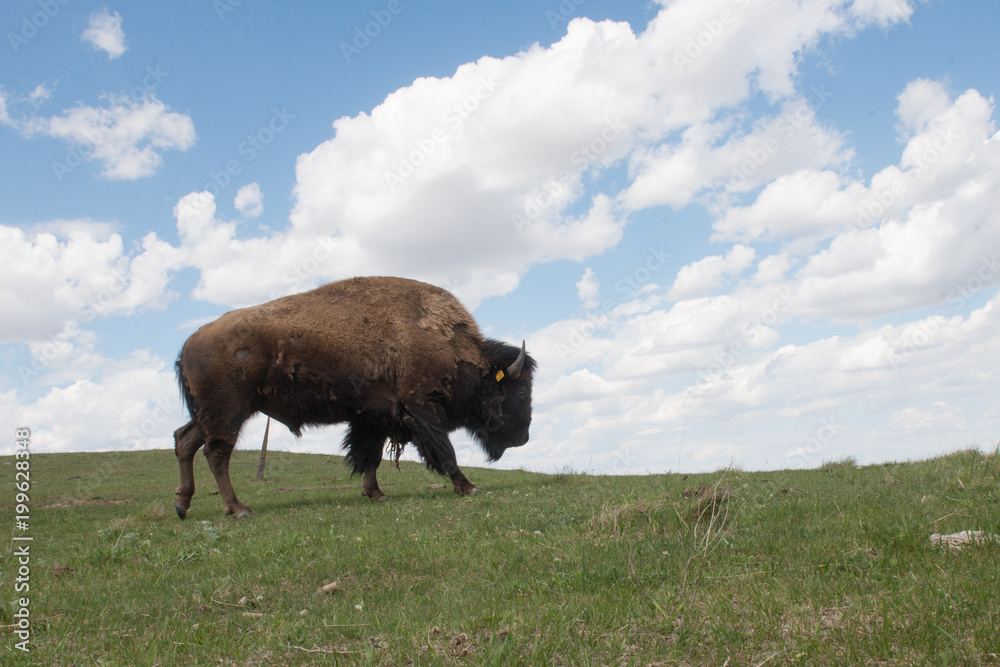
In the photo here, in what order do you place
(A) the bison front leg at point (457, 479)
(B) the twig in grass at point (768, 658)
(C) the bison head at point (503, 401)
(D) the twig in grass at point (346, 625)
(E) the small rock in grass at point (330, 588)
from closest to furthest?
(B) the twig in grass at point (768, 658) → (D) the twig in grass at point (346, 625) → (E) the small rock in grass at point (330, 588) → (A) the bison front leg at point (457, 479) → (C) the bison head at point (503, 401)

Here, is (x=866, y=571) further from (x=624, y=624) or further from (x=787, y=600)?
(x=624, y=624)

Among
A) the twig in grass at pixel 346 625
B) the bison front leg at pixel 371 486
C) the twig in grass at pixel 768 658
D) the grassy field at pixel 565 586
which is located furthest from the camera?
the bison front leg at pixel 371 486

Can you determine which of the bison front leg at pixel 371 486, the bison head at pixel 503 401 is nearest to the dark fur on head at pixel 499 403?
the bison head at pixel 503 401

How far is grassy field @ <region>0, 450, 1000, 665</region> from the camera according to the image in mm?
3178

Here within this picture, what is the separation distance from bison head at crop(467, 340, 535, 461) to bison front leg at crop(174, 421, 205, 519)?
171 inches

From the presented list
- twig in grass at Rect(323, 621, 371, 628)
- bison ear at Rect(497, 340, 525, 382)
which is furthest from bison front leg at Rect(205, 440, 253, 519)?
twig in grass at Rect(323, 621, 371, 628)

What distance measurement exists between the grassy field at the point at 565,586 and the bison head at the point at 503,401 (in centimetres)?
381

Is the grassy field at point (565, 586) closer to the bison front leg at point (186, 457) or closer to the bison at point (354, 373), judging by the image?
the bison front leg at point (186, 457)

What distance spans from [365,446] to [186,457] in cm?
269

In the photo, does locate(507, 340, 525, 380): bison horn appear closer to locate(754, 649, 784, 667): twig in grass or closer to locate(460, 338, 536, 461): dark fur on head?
locate(460, 338, 536, 461): dark fur on head

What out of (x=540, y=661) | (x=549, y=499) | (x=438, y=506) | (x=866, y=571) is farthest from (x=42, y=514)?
(x=866, y=571)

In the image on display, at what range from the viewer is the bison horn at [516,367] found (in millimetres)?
11750

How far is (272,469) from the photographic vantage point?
813 inches

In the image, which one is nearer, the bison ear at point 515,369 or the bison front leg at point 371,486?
the bison front leg at point 371,486
